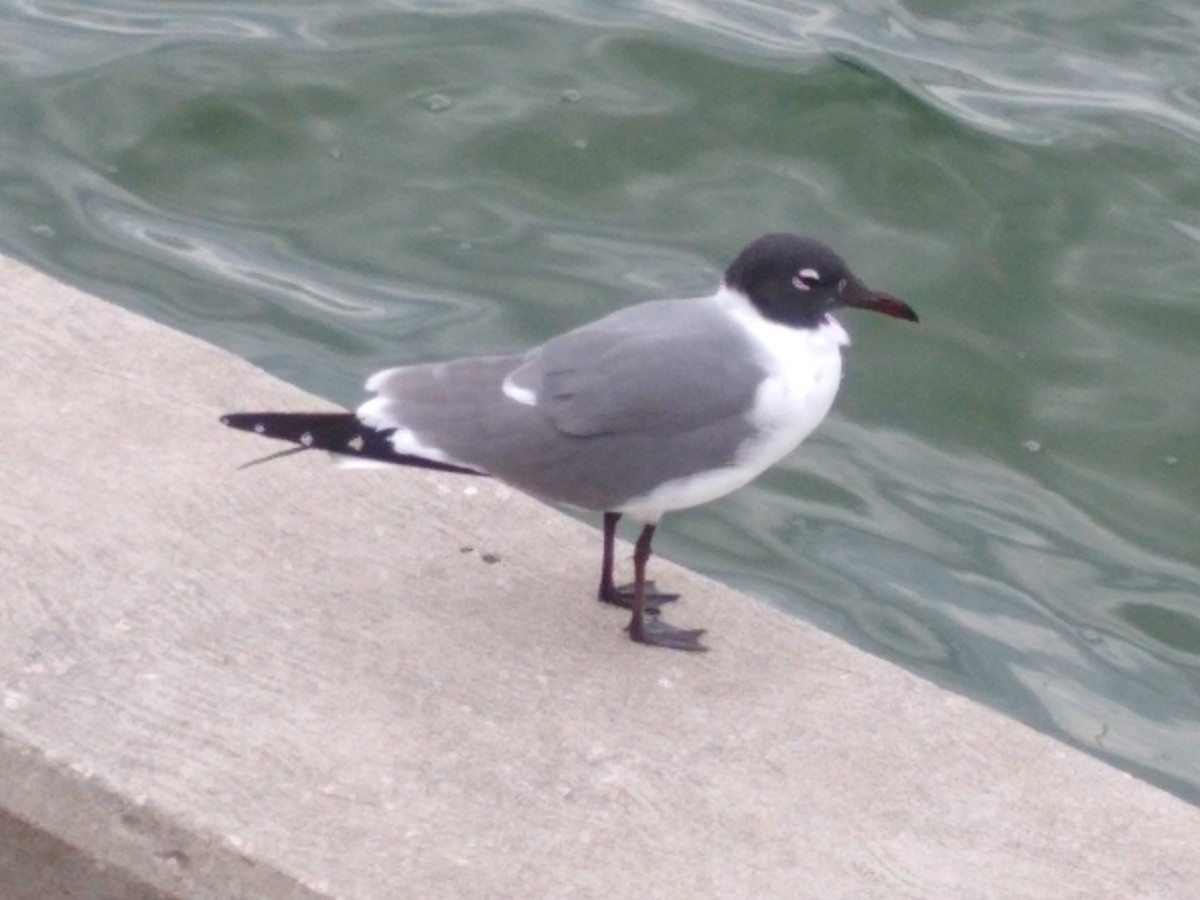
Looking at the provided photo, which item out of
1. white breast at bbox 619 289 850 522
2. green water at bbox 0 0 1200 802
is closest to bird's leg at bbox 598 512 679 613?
white breast at bbox 619 289 850 522

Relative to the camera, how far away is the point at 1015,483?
5.38m

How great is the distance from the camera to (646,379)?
10.2 ft

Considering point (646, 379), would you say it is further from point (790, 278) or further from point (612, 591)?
point (612, 591)

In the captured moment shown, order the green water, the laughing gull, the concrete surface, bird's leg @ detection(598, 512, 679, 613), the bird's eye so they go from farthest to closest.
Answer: the green water → bird's leg @ detection(598, 512, 679, 613) → the bird's eye → the laughing gull → the concrete surface

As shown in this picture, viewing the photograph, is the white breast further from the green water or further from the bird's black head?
the green water

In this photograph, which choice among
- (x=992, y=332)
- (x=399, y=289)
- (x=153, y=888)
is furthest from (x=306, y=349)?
(x=153, y=888)

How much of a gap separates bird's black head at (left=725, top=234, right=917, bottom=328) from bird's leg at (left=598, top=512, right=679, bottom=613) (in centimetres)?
41

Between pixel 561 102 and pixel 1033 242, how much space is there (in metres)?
1.57

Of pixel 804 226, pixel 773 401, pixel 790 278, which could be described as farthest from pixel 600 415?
pixel 804 226

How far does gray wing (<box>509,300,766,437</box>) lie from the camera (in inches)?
122

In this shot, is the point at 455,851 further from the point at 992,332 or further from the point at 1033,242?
the point at 1033,242

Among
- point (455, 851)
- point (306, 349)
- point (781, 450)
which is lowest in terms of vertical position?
point (306, 349)

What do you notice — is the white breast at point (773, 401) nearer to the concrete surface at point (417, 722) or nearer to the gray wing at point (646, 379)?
the gray wing at point (646, 379)

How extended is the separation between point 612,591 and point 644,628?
0.40ft
